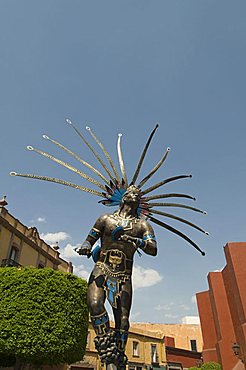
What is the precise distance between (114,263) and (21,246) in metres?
16.7

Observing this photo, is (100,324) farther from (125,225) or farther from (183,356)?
(183,356)

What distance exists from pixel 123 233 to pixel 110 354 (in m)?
1.78

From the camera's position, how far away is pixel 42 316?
12.2 m

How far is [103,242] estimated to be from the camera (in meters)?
5.55

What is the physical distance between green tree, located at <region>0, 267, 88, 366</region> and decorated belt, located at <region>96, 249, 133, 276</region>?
8.04 m

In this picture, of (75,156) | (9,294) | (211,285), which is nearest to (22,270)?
(9,294)

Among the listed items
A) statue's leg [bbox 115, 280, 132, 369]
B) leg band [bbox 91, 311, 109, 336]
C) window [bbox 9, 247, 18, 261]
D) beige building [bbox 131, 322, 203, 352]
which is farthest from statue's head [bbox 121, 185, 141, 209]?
beige building [bbox 131, 322, 203, 352]

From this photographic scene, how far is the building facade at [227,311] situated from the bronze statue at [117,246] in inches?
606

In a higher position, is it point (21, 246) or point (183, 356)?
point (21, 246)

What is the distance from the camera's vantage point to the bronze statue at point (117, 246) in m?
4.69

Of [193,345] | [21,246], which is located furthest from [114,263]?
[193,345]

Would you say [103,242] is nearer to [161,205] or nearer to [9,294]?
[161,205]

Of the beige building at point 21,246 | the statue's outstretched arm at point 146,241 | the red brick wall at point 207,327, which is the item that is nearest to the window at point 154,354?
the red brick wall at point 207,327

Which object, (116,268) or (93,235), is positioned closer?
(116,268)
